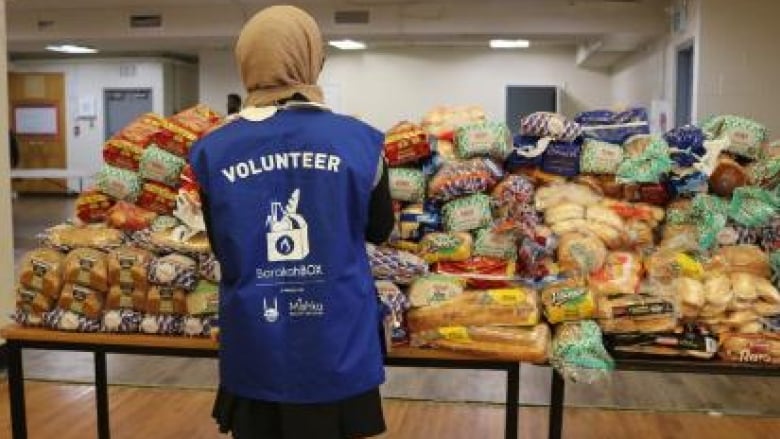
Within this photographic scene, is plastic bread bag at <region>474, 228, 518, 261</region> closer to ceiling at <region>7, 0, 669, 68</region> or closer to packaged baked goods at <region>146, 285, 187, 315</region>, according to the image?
packaged baked goods at <region>146, 285, 187, 315</region>

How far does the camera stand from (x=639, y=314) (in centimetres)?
205

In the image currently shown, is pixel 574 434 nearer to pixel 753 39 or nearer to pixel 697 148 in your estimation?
pixel 697 148

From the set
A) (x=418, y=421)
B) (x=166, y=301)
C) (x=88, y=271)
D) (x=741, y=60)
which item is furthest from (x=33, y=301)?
(x=741, y=60)

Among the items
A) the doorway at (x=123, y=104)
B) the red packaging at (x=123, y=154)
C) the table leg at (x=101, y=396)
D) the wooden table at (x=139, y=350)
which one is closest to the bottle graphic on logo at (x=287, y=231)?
the wooden table at (x=139, y=350)

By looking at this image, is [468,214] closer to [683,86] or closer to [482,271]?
[482,271]

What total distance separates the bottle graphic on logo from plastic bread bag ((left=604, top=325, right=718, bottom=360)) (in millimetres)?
976

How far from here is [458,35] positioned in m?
9.03

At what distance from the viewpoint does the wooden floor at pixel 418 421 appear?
10.3ft

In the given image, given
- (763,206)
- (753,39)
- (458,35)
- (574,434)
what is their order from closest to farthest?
(763,206)
(574,434)
(753,39)
(458,35)

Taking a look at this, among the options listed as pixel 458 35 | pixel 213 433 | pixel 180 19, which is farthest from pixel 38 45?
pixel 213 433

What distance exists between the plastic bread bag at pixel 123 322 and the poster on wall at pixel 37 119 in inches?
504

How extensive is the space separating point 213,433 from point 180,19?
7.17 m

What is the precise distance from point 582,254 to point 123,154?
1.40 meters

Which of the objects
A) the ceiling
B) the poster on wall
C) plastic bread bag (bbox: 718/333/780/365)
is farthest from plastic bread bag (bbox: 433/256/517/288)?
the poster on wall
